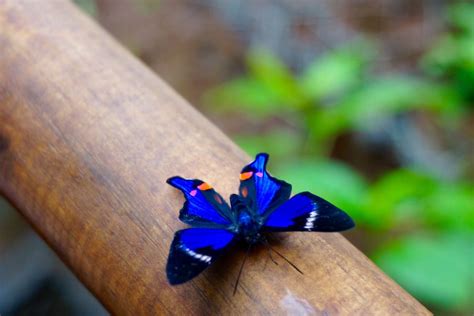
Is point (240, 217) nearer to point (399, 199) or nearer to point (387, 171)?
point (399, 199)

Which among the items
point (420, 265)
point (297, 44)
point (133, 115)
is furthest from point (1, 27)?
point (297, 44)

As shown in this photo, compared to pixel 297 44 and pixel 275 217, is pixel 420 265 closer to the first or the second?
pixel 275 217

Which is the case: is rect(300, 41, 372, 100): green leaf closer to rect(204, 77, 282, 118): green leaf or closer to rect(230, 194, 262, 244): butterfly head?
rect(204, 77, 282, 118): green leaf

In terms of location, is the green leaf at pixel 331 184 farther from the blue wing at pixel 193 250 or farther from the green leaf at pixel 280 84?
the blue wing at pixel 193 250

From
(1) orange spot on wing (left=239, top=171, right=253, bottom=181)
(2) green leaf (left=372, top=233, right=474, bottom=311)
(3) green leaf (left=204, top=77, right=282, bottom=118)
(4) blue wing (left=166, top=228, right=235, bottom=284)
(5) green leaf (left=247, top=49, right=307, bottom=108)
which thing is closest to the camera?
(4) blue wing (left=166, top=228, right=235, bottom=284)

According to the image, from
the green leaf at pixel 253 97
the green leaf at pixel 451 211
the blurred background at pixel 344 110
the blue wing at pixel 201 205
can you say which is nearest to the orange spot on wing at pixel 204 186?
the blue wing at pixel 201 205

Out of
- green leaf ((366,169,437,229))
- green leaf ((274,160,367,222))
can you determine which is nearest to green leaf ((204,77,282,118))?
green leaf ((274,160,367,222))

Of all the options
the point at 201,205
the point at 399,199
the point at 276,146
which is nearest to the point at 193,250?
the point at 201,205
